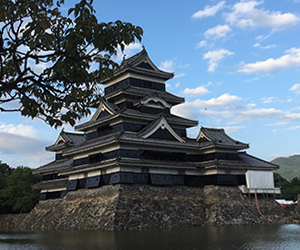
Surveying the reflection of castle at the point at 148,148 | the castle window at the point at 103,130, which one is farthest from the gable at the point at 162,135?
the castle window at the point at 103,130

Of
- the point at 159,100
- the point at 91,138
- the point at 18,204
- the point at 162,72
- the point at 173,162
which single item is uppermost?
the point at 162,72

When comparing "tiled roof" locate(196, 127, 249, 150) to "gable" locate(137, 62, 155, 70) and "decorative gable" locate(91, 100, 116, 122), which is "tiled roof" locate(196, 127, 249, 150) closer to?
"gable" locate(137, 62, 155, 70)

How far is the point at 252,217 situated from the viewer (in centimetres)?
3400

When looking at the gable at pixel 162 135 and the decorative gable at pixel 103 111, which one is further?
the decorative gable at pixel 103 111

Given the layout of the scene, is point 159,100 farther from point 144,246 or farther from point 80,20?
point 80,20

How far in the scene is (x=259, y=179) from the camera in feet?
124

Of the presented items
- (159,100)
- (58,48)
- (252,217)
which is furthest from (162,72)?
(58,48)

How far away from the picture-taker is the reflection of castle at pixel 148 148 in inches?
1307

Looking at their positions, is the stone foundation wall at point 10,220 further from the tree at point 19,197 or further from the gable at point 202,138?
the gable at point 202,138

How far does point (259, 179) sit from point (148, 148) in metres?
13.5

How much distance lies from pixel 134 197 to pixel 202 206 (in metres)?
7.88

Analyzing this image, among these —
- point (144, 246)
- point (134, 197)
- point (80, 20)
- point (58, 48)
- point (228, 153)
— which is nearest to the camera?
point (80, 20)

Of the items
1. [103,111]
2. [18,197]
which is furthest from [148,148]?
[18,197]

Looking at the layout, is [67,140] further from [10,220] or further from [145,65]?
[145,65]
